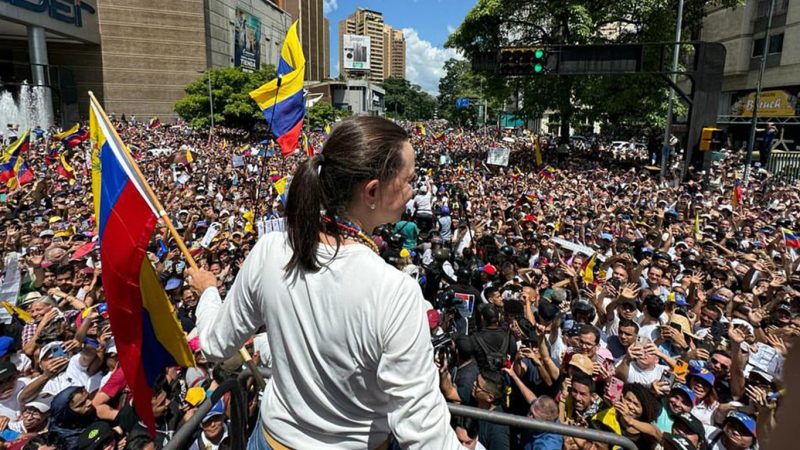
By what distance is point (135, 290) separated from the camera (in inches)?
85.2

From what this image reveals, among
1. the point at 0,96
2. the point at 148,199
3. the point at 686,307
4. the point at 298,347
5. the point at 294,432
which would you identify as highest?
the point at 0,96

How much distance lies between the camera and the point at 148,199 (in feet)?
7.52

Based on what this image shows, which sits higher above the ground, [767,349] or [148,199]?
[148,199]

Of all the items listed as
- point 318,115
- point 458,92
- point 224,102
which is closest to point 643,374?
point 224,102

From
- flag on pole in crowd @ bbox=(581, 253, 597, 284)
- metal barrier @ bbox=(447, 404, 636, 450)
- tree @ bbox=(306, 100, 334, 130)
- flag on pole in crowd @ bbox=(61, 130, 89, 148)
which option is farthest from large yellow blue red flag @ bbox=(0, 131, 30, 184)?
tree @ bbox=(306, 100, 334, 130)

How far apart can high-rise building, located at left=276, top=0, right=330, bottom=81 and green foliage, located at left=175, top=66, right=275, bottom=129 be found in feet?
160

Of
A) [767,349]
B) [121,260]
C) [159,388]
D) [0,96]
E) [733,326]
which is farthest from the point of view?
[0,96]

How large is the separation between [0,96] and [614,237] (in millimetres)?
47783

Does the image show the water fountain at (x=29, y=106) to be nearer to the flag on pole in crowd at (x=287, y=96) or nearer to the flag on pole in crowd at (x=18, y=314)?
the flag on pole in crowd at (x=287, y=96)

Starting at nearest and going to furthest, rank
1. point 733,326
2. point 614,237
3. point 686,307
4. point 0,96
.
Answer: point 733,326 → point 686,307 → point 614,237 → point 0,96

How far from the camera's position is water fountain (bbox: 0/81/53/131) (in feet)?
125

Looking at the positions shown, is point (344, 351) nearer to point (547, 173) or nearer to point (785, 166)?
point (547, 173)

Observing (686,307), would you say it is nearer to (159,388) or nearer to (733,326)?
(733,326)

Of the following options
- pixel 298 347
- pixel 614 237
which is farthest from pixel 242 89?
pixel 298 347
